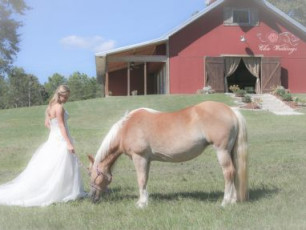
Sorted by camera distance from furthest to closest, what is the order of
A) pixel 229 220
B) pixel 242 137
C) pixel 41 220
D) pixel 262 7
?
pixel 262 7, pixel 242 137, pixel 41 220, pixel 229 220

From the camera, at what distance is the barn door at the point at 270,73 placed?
27.7 m

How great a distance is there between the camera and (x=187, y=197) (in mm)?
6508

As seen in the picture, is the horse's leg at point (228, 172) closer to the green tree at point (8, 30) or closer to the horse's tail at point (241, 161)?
the horse's tail at point (241, 161)

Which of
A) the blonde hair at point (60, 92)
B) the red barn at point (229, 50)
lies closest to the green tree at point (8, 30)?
the red barn at point (229, 50)

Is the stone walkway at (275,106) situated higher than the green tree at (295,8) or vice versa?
the green tree at (295,8)

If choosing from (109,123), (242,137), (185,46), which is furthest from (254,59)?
(242,137)

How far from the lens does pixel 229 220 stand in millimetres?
4977

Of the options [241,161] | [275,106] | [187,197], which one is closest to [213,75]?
[275,106]

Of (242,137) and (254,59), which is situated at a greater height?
(254,59)

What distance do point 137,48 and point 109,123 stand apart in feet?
29.3

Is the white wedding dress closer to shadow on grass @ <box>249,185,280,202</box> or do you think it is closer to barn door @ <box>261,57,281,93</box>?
shadow on grass @ <box>249,185,280,202</box>

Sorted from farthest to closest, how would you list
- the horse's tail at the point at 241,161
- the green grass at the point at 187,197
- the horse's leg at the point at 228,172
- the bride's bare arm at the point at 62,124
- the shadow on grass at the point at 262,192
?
the bride's bare arm at the point at 62,124 → the shadow on grass at the point at 262,192 → the horse's tail at the point at 241,161 → the horse's leg at the point at 228,172 → the green grass at the point at 187,197

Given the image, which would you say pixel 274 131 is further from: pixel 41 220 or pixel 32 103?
pixel 32 103

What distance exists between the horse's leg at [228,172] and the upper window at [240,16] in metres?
23.4
